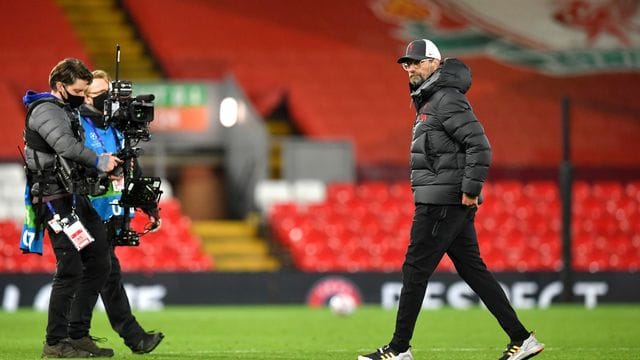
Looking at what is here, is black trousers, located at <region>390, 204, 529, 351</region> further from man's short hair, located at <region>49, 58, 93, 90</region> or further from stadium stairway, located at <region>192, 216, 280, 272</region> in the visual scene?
stadium stairway, located at <region>192, 216, 280, 272</region>

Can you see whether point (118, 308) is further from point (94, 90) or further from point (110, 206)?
point (94, 90)

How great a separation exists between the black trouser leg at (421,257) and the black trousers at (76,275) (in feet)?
7.04

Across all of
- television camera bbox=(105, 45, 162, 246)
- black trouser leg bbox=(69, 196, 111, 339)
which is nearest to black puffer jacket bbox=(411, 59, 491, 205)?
television camera bbox=(105, 45, 162, 246)

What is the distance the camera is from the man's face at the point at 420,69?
301 inches

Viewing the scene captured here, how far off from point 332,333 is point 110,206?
11.5 ft

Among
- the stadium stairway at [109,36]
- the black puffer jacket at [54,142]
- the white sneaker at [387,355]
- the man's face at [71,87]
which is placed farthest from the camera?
the stadium stairway at [109,36]

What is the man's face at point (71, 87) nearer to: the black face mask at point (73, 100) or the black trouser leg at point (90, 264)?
the black face mask at point (73, 100)

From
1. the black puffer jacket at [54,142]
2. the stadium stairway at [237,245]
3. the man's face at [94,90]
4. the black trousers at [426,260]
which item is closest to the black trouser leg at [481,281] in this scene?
the black trousers at [426,260]

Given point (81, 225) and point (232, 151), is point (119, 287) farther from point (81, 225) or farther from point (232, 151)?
point (232, 151)

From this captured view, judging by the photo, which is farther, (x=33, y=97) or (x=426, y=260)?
(x=33, y=97)

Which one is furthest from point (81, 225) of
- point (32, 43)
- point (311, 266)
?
point (32, 43)

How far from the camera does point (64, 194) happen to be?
26.7 feet

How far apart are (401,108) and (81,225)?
52.6 feet

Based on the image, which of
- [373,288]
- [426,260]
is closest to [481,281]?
[426,260]
